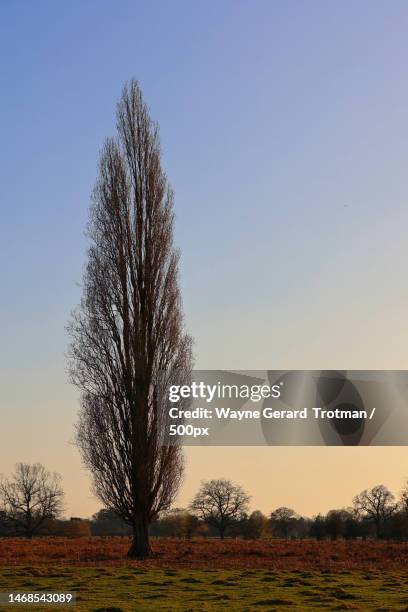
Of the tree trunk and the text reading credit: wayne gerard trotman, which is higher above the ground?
the text reading credit: wayne gerard trotman

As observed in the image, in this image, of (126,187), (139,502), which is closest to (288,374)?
(139,502)

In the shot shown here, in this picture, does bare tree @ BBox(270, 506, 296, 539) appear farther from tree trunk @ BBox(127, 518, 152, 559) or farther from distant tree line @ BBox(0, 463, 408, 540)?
tree trunk @ BBox(127, 518, 152, 559)

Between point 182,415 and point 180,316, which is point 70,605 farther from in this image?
point 180,316

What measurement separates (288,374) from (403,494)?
43.8m

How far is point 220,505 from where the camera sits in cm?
6494

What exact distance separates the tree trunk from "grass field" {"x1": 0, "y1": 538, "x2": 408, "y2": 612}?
493 millimetres

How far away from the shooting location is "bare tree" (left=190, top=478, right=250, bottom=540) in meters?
63.5

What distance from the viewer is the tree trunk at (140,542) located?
2594 cm

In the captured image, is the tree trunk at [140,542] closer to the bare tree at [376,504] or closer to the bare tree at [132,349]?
the bare tree at [132,349]

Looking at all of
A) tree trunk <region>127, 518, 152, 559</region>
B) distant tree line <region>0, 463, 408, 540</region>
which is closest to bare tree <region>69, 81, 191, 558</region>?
tree trunk <region>127, 518, 152, 559</region>

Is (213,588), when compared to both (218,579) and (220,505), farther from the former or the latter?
(220,505)

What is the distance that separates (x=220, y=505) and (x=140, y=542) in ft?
130

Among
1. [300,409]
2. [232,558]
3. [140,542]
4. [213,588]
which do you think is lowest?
[213,588]

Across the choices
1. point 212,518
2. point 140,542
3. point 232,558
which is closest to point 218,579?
point 232,558
